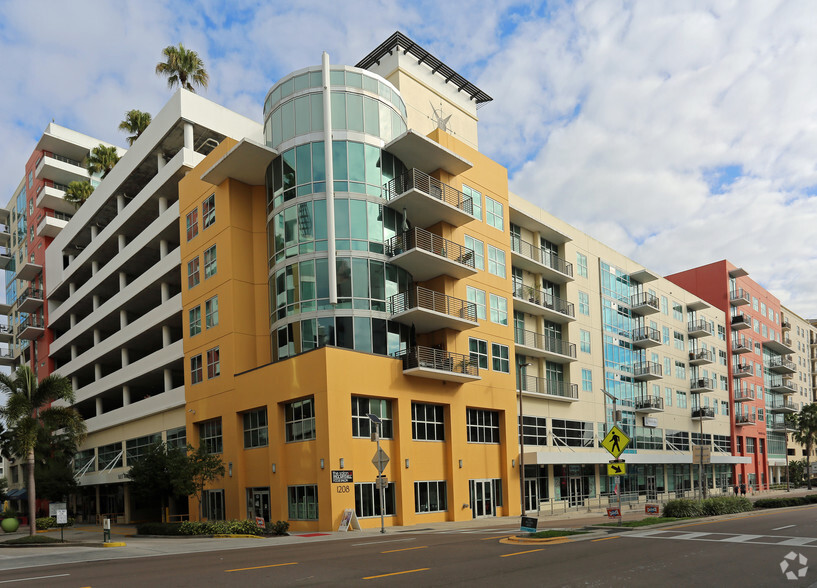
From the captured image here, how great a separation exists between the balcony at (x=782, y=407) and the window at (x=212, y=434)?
81869 millimetres

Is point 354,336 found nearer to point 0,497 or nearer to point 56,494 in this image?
point 56,494

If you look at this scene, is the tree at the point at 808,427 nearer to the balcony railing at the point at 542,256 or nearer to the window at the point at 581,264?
the window at the point at 581,264

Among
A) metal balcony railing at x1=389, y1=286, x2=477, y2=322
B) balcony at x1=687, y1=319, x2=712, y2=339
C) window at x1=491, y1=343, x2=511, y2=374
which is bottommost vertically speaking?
window at x1=491, y1=343, x2=511, y2=374

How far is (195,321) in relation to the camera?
140ft

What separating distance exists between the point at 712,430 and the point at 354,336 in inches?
2252

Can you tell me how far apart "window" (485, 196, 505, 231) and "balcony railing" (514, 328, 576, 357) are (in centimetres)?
826

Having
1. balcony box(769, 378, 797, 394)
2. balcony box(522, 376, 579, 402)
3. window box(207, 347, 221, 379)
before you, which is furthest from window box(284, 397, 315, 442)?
balcony box(769, 378, 797, 394)

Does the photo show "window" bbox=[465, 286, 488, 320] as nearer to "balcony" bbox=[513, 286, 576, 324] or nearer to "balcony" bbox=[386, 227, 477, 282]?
"balcony" bbox=[386, 227, 477, 282]

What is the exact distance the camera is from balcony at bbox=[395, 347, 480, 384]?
35.3 metres

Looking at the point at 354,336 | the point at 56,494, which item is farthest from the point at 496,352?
the point at 56,494

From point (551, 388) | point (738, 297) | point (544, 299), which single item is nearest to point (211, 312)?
point (544, 299)

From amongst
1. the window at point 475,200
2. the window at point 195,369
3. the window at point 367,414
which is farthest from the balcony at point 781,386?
the window at point 195,369

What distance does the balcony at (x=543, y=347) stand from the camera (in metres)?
48.7

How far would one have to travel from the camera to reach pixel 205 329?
136ft
